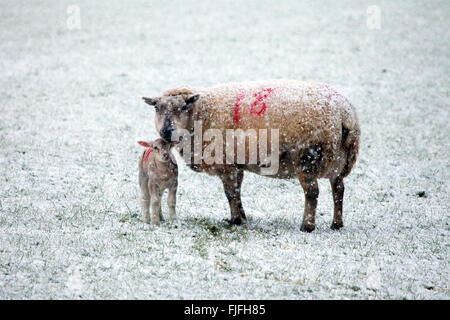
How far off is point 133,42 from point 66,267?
52.7ft

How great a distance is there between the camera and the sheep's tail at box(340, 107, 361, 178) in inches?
297

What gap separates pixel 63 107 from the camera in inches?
562

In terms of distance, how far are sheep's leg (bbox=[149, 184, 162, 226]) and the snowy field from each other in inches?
8.2

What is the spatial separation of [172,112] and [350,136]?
8.74 feet

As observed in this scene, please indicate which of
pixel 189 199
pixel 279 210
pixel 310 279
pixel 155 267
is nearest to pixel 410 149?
pixel 279 210

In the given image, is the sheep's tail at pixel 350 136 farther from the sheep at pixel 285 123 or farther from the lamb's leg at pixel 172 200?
the lamb's leg at pixel 172 200

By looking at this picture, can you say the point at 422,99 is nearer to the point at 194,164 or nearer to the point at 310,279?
the point at 194,164

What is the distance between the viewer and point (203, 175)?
10.6 m

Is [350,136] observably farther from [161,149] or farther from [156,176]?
[156,176]

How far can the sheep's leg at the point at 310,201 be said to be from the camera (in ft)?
24.4

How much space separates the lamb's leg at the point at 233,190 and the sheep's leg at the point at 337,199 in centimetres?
145

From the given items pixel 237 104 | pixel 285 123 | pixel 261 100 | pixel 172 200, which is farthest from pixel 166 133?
pixel 285 123

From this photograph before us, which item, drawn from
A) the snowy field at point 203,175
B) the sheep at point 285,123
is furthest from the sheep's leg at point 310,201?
the snowy field at point 203,175
